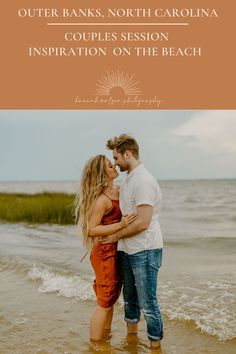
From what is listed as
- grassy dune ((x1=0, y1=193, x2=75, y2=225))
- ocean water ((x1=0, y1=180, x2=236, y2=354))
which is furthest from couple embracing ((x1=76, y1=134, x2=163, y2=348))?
grassy dune ((x1=0, y1=193, x2=75, y2=225))

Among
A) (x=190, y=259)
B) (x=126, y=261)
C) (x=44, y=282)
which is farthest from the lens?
(x=190, y=259)

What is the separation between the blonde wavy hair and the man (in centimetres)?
19

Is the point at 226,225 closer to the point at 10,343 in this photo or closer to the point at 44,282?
the point at 44,282

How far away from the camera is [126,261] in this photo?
4.72 m

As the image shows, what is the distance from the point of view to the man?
4375 mm

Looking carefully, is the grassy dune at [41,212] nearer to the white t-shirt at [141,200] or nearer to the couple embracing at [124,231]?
the couple embracing at [124,231]

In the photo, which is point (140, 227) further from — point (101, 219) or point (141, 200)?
point (101, 219)

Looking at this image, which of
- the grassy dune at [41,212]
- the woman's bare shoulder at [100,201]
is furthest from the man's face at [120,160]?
the grassy dune at [41,212]

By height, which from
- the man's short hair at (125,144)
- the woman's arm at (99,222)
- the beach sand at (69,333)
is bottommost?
the beach sand at (69,333)

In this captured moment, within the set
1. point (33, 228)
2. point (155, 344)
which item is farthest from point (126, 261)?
point (33, 228)

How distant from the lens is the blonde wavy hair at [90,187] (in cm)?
469

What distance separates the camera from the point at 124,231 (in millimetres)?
4477

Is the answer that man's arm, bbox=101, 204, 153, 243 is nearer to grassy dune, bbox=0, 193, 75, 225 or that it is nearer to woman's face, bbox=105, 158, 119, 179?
woman's face, bbox=105, 158, 119, 179
